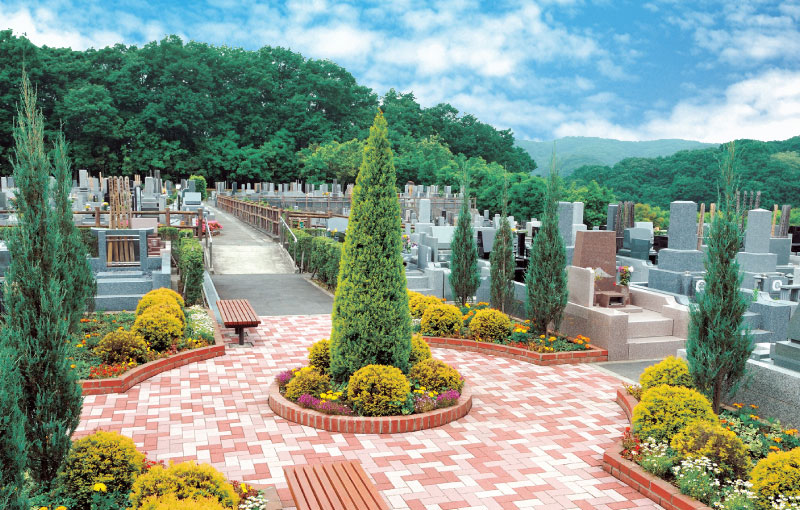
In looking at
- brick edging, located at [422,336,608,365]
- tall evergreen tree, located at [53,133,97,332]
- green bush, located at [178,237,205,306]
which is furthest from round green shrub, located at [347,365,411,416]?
green bush, located at [178,237,205,306]

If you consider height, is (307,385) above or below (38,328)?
below

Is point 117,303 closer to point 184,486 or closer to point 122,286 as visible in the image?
point 122,286

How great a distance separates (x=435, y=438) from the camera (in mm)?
7383

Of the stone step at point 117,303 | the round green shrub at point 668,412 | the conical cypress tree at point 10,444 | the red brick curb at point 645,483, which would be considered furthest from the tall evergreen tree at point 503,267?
the conical cypress tree at point 10,444

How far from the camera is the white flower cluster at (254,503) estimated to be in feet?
17.5

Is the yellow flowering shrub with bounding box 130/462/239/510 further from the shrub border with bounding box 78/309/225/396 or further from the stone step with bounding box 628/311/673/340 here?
the stone step with bounding box 628/311/673/340

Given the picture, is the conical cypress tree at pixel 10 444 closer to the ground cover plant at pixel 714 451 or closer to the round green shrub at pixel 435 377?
the round green shrub at pixel 435 377

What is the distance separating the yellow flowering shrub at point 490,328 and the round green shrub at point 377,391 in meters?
4.03

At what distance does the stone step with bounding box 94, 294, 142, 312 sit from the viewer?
14.0m

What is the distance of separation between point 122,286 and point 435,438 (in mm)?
Result: 9787

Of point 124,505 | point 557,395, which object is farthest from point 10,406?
point 557,395

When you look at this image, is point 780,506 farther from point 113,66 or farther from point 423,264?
point 113,66

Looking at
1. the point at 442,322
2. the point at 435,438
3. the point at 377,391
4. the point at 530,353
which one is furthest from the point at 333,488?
the point at 442,322

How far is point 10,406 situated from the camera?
12.8 ft
